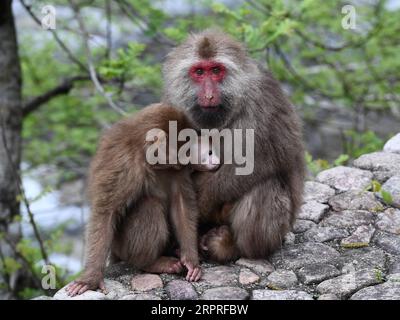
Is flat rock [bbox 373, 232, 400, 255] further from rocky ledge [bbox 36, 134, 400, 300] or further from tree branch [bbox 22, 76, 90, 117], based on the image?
tree branch [bbox 22, 76, 90, 117]

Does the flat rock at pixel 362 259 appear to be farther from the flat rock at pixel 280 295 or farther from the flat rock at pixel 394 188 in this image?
A: the flat rock at pixel 394 188

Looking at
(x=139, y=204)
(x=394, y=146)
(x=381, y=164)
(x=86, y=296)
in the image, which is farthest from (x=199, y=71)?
(x=394, y=146)

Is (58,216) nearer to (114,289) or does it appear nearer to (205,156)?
(114,289)

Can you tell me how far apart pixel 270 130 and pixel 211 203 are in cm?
71

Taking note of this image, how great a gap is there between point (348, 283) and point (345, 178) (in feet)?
6.32

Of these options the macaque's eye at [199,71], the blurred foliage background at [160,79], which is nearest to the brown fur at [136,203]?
the macaque's eye at [199,71]

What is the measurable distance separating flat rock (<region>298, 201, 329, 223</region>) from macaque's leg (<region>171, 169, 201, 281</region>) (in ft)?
4.25

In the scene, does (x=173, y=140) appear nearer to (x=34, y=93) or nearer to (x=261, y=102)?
(x=261, y=102)

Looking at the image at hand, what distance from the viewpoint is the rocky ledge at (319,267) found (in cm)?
435

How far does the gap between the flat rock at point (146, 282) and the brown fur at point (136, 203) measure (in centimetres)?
7

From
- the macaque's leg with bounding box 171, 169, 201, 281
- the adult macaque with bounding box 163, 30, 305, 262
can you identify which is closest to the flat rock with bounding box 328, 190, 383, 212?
the adult macaque with bounding box 163, 30, 305, 262

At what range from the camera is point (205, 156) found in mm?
4535

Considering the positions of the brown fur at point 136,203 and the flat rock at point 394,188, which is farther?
the flat rock at point 394,188
